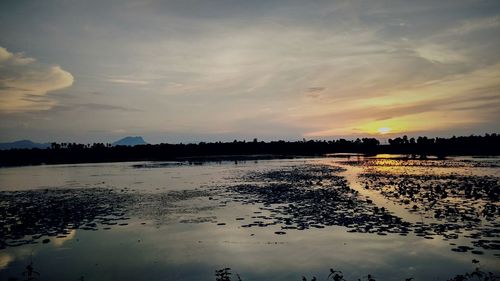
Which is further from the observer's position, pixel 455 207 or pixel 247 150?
pixel 247 150

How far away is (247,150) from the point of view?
16750 cm

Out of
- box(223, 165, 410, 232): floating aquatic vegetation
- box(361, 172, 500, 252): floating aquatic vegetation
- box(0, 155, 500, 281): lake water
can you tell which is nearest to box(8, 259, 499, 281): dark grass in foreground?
box(0, 155, 500, 281): lake water

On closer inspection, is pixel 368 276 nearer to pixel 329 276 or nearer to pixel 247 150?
pixel 329 276

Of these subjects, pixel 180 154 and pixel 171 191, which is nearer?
pixel 171 191

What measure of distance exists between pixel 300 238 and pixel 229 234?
3.51m

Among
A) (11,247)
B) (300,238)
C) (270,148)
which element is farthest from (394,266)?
(270,148)

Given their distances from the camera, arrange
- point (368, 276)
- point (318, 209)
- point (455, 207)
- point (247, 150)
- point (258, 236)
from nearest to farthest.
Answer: point (368, 276)
point (258, 236)
point (455, 207)
point (318, 209)
point (247, 150)

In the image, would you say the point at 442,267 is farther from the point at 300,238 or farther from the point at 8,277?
the point at 8,277

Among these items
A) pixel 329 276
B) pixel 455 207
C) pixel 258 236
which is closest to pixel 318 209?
pixel 258 236

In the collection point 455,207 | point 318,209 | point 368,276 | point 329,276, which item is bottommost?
point 329,276

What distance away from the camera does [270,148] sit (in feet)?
566

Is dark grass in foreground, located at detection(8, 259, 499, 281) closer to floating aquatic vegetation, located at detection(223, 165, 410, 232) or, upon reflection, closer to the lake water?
the lake water

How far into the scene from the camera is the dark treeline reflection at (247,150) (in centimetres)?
11631

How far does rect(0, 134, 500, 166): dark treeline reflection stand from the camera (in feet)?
382
